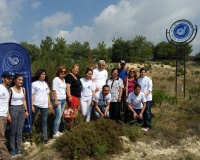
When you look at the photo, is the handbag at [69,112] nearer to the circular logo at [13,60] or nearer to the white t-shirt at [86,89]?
the white t-shirt at [86,89]

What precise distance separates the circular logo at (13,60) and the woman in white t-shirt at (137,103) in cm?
281

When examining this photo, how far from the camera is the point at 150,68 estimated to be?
3369 centimetres

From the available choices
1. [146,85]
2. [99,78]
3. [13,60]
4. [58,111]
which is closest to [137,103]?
[146,85]

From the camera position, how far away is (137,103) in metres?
7.04

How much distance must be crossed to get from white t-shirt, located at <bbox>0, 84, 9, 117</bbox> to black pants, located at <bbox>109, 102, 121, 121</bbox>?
287cm

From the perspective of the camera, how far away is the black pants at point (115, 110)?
23.4ft

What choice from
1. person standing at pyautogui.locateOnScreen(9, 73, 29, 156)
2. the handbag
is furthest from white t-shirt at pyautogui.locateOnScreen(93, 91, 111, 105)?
person standing at pyautogui.locateOnScreen(9, 73, 29, 156)

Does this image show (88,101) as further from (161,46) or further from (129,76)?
(161,46)

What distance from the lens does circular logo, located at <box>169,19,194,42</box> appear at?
10.9 m

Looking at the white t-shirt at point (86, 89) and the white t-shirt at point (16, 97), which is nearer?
the white t-shirt at point (16, 97)

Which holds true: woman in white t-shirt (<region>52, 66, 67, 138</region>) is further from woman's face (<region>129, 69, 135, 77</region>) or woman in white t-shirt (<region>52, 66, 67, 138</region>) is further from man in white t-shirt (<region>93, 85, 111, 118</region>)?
woman's face (<region>129, 69, 135, 77</region>)

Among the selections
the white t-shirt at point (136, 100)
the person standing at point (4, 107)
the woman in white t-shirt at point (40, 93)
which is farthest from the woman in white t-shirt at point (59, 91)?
the white t-shirt at point (136, 100)

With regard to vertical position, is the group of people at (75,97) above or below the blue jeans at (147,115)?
above

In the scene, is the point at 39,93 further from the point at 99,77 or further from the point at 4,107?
the point at 99,77
